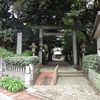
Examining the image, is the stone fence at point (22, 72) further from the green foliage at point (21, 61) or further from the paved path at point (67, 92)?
the paved path at point (67, 92)

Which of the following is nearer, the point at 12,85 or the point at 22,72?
the point at 12,85

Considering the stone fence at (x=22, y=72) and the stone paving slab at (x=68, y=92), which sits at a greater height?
the stone fence at (x=22, y=72)

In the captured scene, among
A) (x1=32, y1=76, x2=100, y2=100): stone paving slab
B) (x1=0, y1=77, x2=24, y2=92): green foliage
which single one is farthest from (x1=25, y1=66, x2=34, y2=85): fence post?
Result: (x1=0, y1=77, x2=24, y2=92): green foliage

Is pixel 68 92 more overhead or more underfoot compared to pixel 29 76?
more underfoot

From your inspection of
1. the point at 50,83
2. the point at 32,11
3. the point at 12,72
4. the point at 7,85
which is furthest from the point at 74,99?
the point at 32,11

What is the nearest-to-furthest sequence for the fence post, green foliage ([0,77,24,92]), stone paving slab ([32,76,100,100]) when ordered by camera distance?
stone paving slab ([32,76,100,100]) → green foliage ([0,77,24,92]) → the fence post

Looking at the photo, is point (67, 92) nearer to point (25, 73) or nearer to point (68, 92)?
point (68, 92)

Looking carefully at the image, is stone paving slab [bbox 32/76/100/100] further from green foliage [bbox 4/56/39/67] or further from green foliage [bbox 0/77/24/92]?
green foliage [bbox 4/56/39/67]

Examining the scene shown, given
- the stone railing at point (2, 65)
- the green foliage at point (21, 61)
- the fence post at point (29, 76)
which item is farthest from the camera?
the stone railing at point (2, 65)

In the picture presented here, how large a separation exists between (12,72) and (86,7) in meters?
10.8

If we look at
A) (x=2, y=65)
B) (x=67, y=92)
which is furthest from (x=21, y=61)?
(x=67, y=92)

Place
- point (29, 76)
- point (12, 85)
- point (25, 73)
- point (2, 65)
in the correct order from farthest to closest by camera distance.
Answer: point (2, 65)
point (25, 73)
point (29, 76)
point (12, 85)

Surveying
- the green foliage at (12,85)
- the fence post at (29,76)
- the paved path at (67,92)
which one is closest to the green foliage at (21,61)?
the fence post at (29,76)

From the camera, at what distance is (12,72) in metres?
5.79
